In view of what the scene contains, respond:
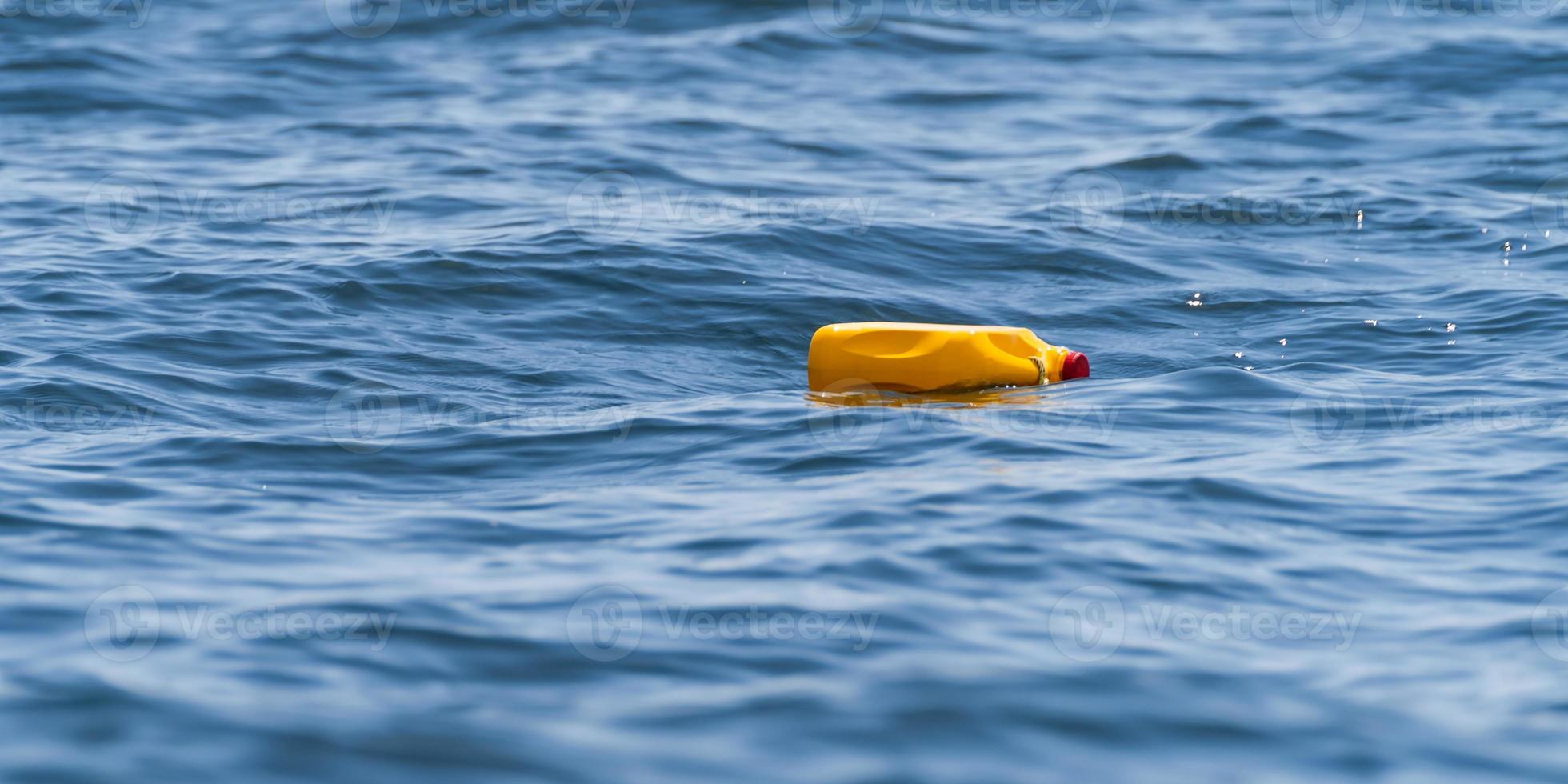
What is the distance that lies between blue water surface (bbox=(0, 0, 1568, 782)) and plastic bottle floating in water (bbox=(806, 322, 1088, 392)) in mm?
190

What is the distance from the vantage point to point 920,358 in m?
7.00

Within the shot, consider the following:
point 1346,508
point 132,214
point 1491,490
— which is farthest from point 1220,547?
point 132,214

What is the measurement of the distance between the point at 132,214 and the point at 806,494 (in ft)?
22.4

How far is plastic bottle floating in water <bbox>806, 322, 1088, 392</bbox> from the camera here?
701 centimetres

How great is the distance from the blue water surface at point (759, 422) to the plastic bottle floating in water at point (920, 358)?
0.19 metres

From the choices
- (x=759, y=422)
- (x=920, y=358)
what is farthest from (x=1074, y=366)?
(x=759, y=422)

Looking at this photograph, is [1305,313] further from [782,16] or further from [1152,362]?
[782,16]

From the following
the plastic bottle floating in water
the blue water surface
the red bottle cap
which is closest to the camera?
the blue water surface

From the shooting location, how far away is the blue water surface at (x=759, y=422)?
13.0 feet

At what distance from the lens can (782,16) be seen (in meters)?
17.5

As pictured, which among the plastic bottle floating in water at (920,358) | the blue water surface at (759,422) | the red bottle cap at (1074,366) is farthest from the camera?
the red bottle cap at (1074,366)

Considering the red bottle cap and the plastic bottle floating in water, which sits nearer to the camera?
the plastic bottle floating in water

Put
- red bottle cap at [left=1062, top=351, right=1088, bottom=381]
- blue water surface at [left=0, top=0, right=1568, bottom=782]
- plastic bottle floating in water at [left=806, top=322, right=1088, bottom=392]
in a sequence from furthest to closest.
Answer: red bottle cap at [left=1062, top=351, right=1088, bottom=381], plastic bottle floating in water at [left=806, top=322, right=1088, bottom=392], blue water surface at [left=0, top=0, right=1568, bottom=782]

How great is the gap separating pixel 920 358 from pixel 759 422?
758 millimetres
